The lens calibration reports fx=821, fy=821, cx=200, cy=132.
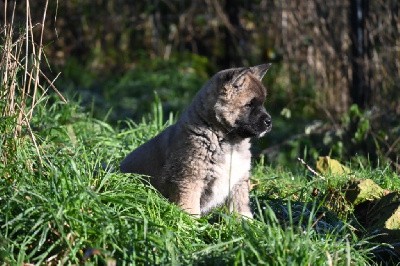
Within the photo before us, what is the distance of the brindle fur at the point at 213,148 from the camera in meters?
5.64

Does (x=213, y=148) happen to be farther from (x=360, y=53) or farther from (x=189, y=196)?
(x=360, y=53)

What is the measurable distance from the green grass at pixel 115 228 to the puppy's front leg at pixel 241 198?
51 centimetres

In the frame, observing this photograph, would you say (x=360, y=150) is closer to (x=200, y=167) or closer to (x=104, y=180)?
(x=200, y=167)

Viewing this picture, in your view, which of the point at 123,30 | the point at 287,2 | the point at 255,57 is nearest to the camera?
the point at 287,2

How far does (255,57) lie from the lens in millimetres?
12047

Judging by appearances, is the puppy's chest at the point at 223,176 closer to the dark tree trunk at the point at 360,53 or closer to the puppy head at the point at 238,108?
the puppy head at the point at 238,108

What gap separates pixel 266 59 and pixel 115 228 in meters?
7.85

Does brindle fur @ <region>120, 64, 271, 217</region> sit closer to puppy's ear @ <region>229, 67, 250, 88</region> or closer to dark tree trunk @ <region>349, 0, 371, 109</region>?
puppy's ear @ <region>229, 67, 250, 88</region>

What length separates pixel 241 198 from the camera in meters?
5.79

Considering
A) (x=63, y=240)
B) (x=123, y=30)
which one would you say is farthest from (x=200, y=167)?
(x=123, y=30)

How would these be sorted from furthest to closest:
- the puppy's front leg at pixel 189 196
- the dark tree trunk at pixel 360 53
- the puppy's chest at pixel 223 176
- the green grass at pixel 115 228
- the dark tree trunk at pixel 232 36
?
1. the dark tree trunk at pixel 232 36
2. the dark tree trunk at pixel 360 53
3. the puppy's chest at pixel 223 176
4. the puppy's front leg at pixel 189 196
5. the green grass at pixel 115 228

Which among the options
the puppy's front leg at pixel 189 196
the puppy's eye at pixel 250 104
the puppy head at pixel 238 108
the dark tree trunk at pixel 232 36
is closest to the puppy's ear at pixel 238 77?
the puppy head at pixel 238 108

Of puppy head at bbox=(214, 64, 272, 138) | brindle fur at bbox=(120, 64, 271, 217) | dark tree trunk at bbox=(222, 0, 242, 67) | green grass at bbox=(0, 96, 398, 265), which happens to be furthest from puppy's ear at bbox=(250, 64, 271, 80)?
dark tree trunk at bbox=(222, 0, 242, 67)

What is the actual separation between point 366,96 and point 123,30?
17.4ft
